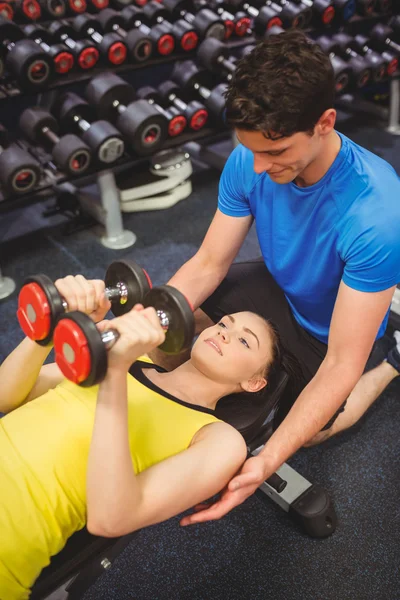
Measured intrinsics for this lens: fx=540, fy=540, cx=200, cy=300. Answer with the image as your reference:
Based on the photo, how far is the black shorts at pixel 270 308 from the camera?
5.13 ft

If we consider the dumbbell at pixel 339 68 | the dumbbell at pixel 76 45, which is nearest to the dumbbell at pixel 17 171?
the dumbbell at pixel 76 45

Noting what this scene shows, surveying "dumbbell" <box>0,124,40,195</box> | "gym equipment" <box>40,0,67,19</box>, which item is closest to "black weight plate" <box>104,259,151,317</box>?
"dumbbell" <box>0,124,40,195</box>

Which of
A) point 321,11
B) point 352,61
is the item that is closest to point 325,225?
point 352,61

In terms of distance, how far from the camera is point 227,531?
5.15 feet

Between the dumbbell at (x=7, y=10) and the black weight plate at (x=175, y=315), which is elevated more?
the dumbbell at (x=7, y=10)

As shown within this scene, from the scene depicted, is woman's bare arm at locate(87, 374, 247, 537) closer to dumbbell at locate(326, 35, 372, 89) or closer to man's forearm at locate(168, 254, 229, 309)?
man's forearm at locate(168, 254, 229, 309)

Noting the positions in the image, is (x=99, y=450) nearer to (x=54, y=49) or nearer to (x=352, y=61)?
(x=54, y=49)

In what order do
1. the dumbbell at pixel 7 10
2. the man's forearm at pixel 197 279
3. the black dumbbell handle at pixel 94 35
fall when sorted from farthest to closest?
the black dumbbell handle at pixel 94 35
the dumbbell at pixel 7 10
the man's forearm at pixel 197 279

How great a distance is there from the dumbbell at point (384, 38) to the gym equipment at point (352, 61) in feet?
0.81

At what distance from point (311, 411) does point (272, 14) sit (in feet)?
8.83

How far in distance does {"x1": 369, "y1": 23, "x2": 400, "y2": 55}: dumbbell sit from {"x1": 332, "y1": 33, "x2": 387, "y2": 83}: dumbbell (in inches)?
5.8

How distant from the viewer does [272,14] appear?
10.3 feet

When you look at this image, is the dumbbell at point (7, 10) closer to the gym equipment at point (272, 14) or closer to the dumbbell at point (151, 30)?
the dumbbell at point (151, 30)

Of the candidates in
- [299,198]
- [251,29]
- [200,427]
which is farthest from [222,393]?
[251,29]
